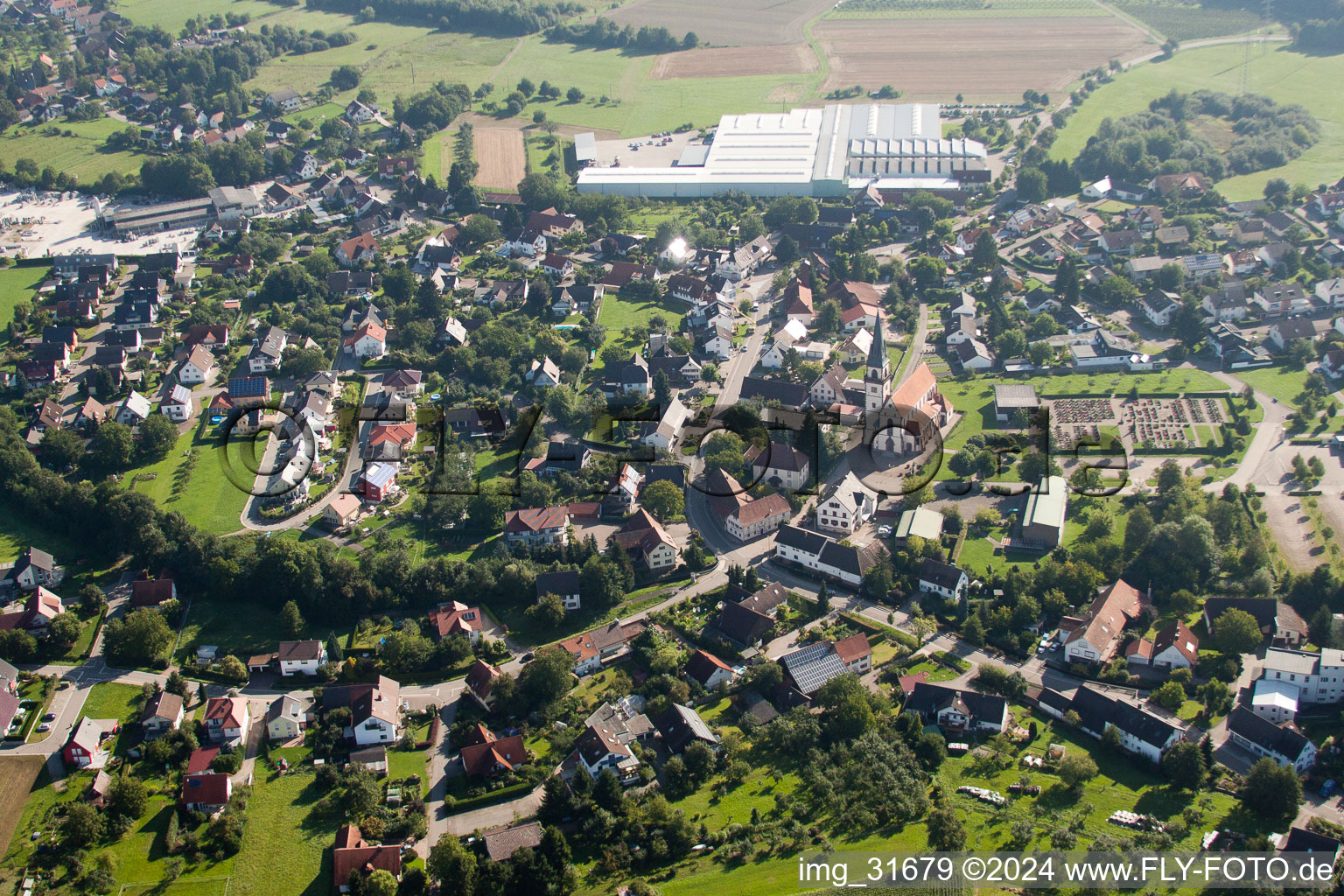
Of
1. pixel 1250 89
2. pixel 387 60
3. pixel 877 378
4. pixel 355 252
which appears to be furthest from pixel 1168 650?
pixel 387 60

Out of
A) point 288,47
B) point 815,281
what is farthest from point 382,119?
point 815,281

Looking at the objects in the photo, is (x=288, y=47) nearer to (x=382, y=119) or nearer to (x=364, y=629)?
(x=382, y=119)

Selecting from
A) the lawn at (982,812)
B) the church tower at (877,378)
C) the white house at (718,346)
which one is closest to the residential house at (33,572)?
the lawn at (982,812)

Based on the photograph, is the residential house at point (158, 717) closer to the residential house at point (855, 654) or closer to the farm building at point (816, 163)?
the residential house at point (855, 654)

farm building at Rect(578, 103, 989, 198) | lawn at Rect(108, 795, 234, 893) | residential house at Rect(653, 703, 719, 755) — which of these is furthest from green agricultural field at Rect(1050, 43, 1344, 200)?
lawn at Rect(108, 795, 234, 893)

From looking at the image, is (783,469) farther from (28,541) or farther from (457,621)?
(28,541)

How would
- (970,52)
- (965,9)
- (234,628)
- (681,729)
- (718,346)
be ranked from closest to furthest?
(681,729) < (234,628) < (718,346) < (970,52) < (965,9)
